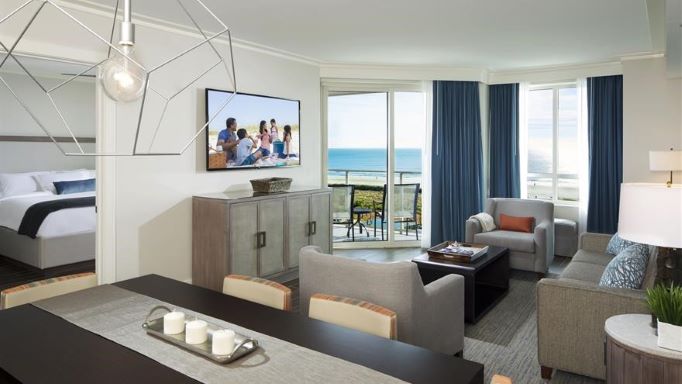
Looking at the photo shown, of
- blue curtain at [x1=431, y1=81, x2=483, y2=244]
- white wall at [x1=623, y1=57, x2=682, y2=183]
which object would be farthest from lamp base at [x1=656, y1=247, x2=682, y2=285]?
blue curtain at [x1=431, y1=81, x2=483, y2=244]

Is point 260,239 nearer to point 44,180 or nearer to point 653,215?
point 653,215

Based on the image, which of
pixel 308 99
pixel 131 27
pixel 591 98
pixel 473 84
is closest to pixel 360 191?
pixel 308 99

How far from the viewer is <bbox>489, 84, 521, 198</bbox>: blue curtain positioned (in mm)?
6891

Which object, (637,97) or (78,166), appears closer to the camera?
(637,97)

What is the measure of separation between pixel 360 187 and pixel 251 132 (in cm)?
217

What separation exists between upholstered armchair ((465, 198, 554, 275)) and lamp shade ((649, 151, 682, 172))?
1.15 meters

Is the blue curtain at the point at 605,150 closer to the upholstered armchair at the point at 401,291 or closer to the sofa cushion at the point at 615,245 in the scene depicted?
the sofa cushion at the point at 615,245

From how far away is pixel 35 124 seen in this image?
7.16 m

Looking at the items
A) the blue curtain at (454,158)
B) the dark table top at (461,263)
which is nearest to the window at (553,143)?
the blue curtain at (454,158)

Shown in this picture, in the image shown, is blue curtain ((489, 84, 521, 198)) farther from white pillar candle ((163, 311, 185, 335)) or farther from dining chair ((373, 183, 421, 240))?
white pillar candle ((163, 311, 185, 335))

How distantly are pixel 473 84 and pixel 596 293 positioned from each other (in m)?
4.61

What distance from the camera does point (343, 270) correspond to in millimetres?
2742

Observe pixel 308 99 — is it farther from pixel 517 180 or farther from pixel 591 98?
pixel 591 98

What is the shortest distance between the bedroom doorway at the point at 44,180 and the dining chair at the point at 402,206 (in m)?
3.63
